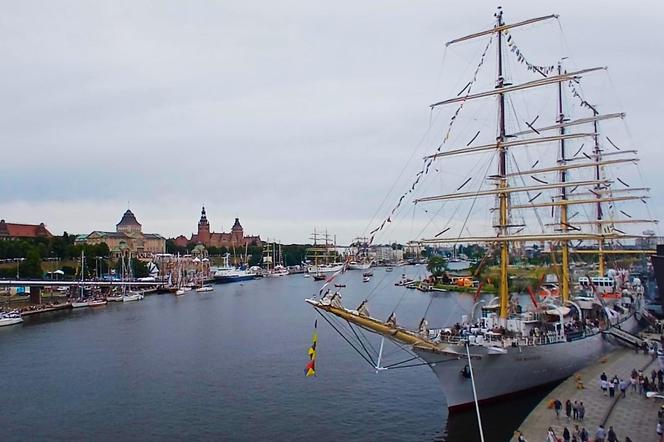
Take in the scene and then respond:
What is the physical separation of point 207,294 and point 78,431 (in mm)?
83233

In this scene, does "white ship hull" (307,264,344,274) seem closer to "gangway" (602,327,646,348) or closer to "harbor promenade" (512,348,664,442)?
"gangway" (602,327,646,348)

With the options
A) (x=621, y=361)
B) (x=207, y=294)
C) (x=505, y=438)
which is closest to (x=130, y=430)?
(x=505, y=438)

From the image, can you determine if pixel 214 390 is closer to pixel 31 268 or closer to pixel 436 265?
pixel 31 268

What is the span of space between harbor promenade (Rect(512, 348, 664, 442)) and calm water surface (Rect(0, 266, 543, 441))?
2.49 meters

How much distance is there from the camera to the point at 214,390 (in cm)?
3419

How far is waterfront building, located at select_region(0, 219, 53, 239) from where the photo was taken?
509 ft

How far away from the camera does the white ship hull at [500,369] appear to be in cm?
2745

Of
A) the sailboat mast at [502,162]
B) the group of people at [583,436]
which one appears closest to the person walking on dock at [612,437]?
the group of people at [583,436]

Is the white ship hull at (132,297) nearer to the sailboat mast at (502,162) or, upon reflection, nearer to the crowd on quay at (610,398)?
the sailboat mast at (502,162)

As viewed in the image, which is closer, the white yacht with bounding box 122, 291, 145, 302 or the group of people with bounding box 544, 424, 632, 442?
the group of people with bounding box 544, 424, 632, 442

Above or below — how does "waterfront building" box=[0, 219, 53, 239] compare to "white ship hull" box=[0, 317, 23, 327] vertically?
above

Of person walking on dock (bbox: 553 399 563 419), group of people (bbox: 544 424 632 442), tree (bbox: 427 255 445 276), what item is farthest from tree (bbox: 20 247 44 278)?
group of people (bbox: 544 424 632 442)

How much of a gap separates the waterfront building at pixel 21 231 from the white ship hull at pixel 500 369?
5720 inches

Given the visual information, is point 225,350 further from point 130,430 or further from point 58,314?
point 58,314
